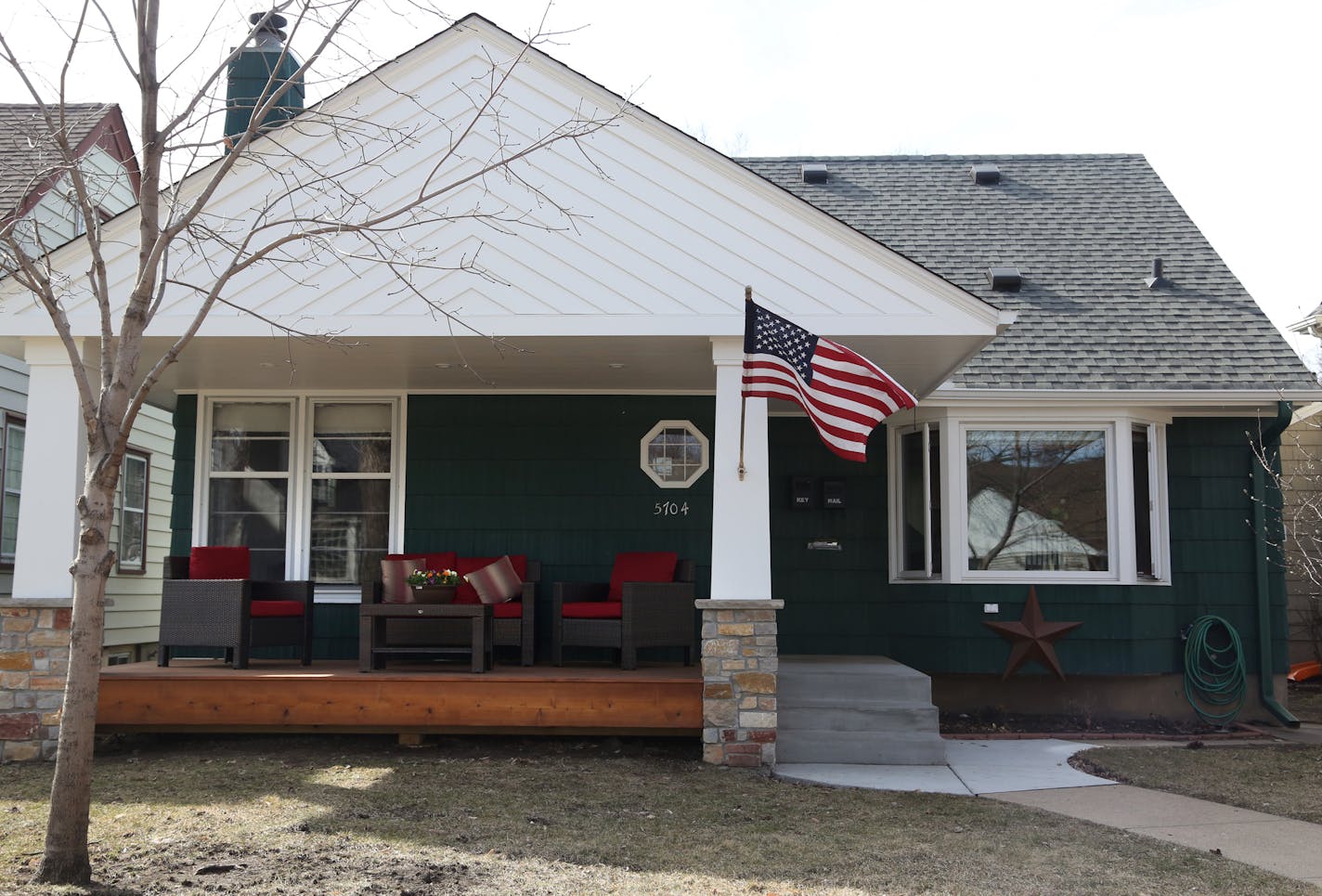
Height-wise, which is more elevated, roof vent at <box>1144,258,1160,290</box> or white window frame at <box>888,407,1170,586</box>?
roof vent at <box>1144,258,1160,290</box>

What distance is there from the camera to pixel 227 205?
6398 millimetres

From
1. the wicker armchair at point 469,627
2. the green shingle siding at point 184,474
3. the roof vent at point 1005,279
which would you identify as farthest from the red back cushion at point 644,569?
the roof vent at point 1005,279

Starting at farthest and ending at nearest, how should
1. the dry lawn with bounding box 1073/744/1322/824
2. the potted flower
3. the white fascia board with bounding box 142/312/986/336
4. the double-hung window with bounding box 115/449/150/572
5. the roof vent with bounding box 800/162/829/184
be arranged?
the double-hung window with bounding box 115/449/150/572, the roof vent with bounding box 800/162/829/184, the potted flower, the white fascia board with bounding box 142/312/986/336, the dry lawn with bounding box 1073/744/1322/824

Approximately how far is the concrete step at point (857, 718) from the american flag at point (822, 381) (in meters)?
1.63

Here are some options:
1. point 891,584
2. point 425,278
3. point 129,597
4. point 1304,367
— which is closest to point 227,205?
point 425,278

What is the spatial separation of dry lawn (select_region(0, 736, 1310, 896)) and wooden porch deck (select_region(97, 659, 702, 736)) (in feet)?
0.71

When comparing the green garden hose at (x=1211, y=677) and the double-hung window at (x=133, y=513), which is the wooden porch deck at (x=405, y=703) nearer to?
the green garden hose at (x=1211, y=677)

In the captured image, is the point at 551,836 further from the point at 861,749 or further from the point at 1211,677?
the point at 1211,677

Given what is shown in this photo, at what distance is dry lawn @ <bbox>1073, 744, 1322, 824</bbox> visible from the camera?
18.3ft

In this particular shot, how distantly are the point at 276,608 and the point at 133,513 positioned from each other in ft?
16.6

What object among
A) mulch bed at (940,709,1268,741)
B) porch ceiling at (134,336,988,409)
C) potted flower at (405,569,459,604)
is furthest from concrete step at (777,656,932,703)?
potted flower at (405,569,459,604)

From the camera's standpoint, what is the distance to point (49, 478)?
6430 mm

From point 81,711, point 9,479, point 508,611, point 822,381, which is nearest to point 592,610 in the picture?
point 508,611

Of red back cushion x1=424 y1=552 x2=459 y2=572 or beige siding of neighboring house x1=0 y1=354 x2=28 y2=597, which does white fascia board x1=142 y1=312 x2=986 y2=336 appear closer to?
red back cushion x1=424 y1=552 x2=459 y2=572
